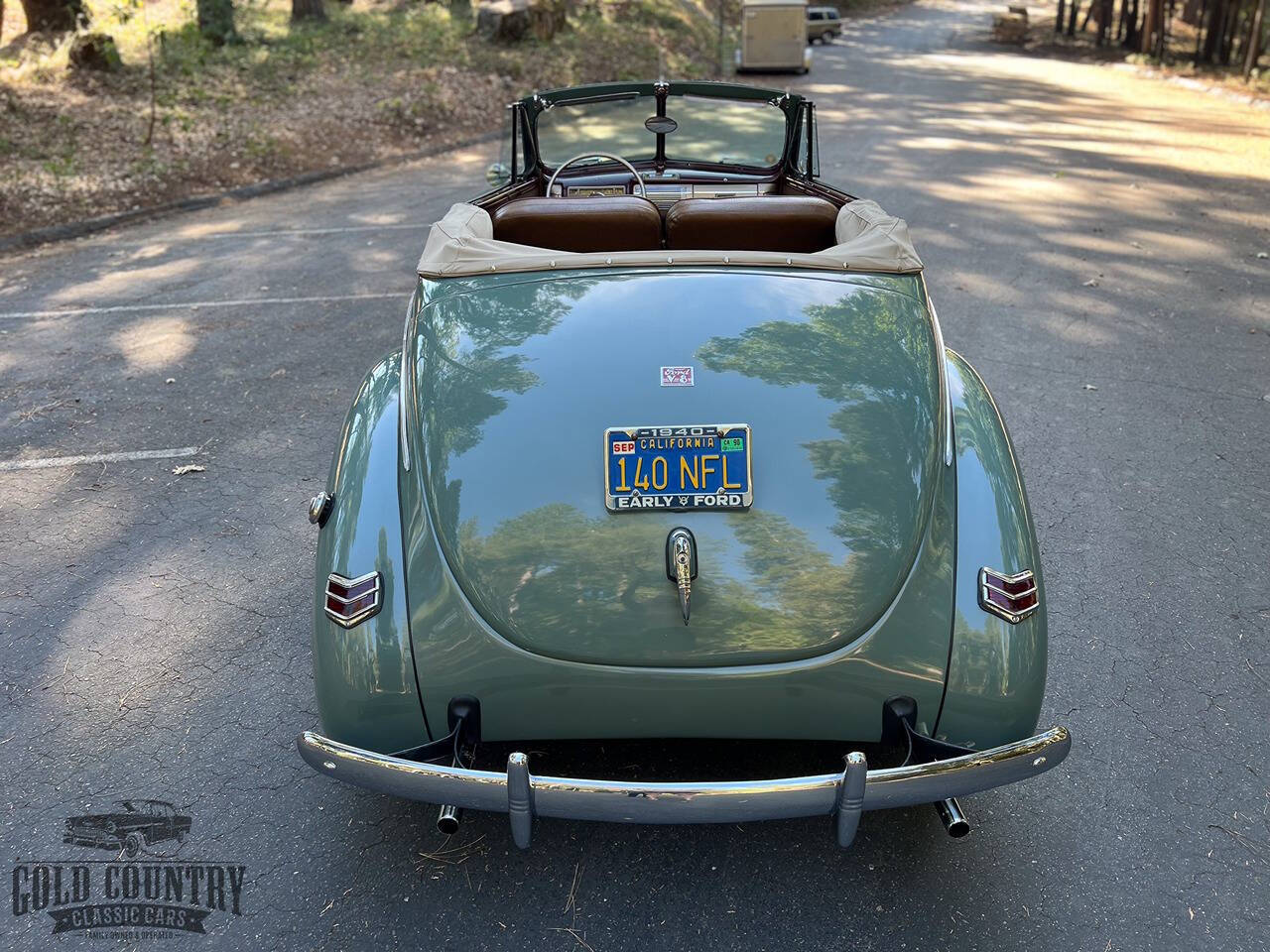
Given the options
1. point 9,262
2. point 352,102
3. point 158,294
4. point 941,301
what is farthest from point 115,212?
point 941,301

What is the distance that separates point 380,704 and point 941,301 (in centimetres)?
586

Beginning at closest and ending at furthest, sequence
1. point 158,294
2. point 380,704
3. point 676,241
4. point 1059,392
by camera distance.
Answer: point 380,704
point 676,241
point 1059,392
point 158,294

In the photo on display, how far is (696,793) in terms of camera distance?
85.4 inches

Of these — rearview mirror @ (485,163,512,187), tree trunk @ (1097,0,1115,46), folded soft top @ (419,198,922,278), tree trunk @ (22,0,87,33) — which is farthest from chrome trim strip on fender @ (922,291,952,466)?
tree trunk @ (1097,0,1115,46)

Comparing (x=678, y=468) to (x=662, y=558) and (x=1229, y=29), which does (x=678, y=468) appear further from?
(x=1229, y=29)

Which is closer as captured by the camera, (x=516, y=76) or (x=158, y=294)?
(x=158, y=294)

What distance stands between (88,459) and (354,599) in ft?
11.0

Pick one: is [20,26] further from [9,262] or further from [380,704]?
[380,704]

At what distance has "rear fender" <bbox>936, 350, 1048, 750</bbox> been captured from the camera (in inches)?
95.5

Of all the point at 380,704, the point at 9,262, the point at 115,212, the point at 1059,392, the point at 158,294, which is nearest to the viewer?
the point at 380,704

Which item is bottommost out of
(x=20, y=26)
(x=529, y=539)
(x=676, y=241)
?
(x=529, y=539)

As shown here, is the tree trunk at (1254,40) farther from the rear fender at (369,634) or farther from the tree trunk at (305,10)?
the rear fender at (369,634)

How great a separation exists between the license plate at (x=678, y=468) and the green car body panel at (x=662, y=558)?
0.11 feet

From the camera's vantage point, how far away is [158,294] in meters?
7.75
